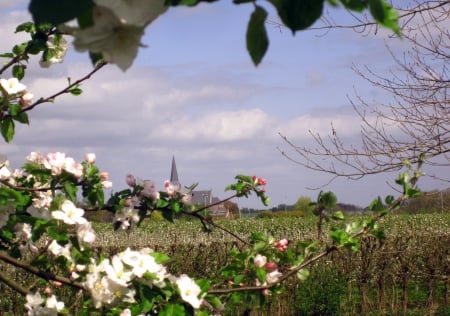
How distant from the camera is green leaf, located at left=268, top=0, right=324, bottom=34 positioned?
70 cm

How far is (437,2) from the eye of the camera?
507 centimetres

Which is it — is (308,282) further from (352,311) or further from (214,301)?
(214,301)

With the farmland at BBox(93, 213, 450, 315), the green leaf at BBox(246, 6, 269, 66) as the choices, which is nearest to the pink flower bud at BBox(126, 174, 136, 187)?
the green leaf at BBox(246, 6, 269, 66)

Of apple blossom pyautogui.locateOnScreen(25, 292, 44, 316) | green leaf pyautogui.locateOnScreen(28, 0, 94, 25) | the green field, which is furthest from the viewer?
the green field

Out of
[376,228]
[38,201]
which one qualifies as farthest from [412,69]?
[38,201]

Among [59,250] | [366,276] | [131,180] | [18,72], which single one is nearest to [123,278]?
[59,250]

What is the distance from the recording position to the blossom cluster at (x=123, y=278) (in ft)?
6.21

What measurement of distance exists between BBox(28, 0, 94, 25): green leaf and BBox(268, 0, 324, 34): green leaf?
0.20 meters

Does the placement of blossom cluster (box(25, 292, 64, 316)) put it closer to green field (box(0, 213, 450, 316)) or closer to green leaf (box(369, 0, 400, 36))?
green leaf (box(369, 0, 400, 36))

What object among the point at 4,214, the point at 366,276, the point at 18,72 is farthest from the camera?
the point at 366,276

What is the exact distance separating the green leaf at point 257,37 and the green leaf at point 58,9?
7.3 inches

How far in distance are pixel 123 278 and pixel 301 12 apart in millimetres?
1340

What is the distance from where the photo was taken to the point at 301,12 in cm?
71

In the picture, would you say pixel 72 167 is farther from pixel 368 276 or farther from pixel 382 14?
pixel 368 276
